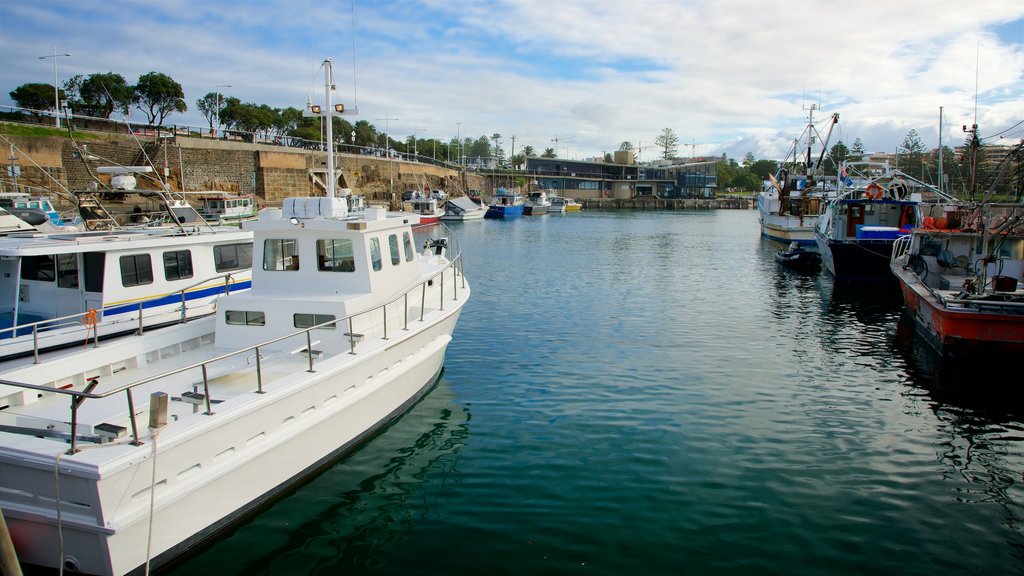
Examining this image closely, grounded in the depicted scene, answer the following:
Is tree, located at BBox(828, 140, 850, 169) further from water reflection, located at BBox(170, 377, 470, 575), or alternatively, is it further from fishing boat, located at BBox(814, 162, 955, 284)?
water reflection, located at BBox(170, 377, 470, 575)

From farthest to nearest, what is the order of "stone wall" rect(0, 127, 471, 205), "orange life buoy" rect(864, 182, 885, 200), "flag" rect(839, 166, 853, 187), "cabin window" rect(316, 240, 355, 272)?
"flag" rect(839, 166, 853, 187), "stone wall" rect(0, 127, 471, 205), "orange life buoy" rect(864, 182, 885, 200), "cabin window" rect(316, 240, 355, 272)

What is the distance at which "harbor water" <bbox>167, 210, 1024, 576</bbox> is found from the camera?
7363 millimetres

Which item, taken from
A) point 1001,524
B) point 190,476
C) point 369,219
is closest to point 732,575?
point 1001,524

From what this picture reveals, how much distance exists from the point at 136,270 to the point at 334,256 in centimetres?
645

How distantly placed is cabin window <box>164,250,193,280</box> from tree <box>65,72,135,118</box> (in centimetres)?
4705

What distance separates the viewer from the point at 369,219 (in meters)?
12.1

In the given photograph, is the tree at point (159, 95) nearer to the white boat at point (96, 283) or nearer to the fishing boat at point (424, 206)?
the fishing boat at point (424, 206)

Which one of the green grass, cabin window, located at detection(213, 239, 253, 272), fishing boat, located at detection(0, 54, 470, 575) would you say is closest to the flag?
fishing boat, located at detection(0, 54, 470, 575)

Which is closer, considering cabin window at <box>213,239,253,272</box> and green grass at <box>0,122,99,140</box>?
cabin window at <box>213,239,253,272</box>

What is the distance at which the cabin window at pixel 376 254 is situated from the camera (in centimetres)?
1168

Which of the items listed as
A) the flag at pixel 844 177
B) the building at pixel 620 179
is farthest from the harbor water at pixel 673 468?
the building at pixel 620 179

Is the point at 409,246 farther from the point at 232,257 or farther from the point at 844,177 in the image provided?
the point at 844,177

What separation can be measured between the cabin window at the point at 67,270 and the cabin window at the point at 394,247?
302 inches

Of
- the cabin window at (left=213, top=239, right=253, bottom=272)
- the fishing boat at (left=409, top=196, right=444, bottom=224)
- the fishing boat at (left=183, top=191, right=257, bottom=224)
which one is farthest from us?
the fishing boat at (left=409, top=196, right=444, bottom=224)
